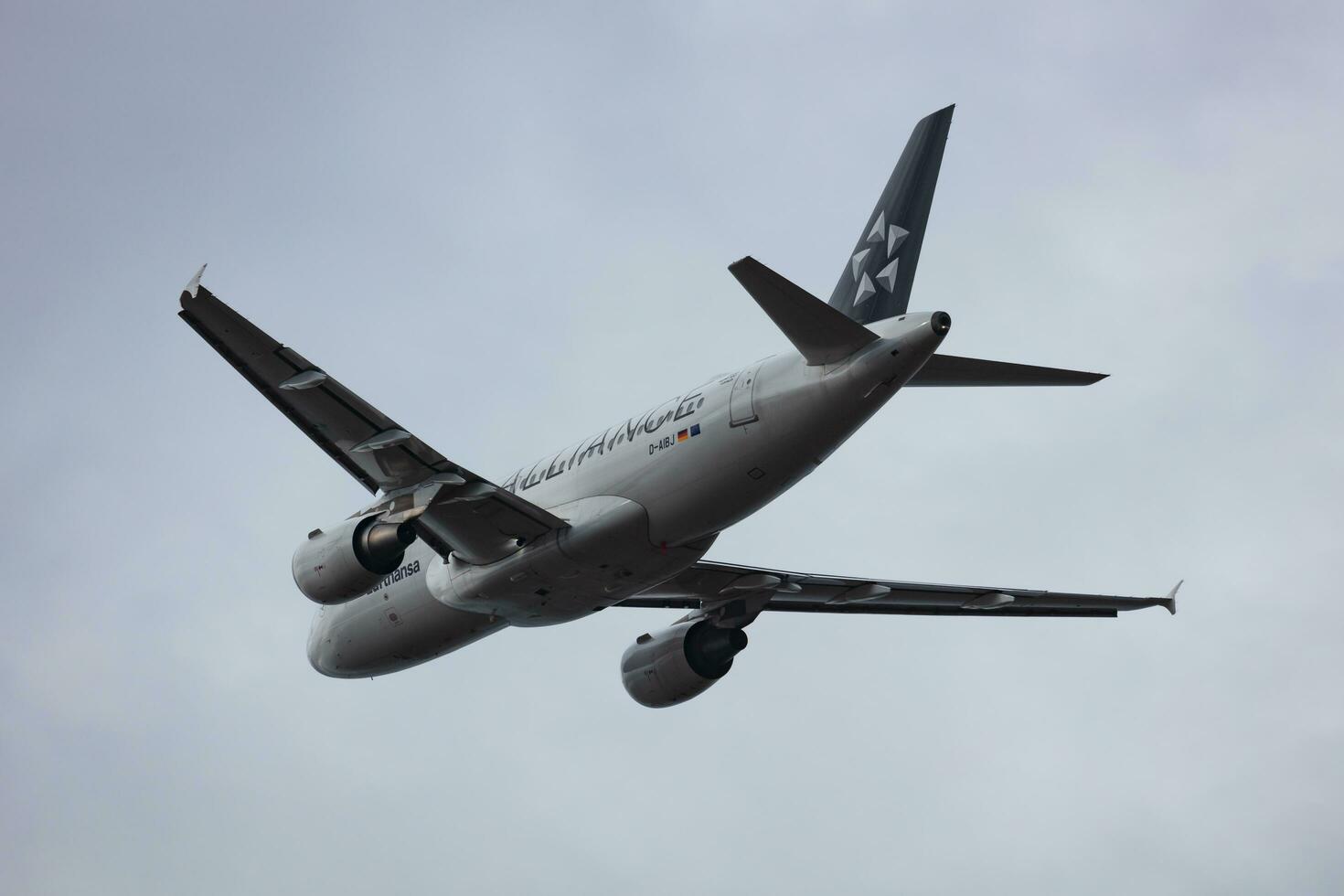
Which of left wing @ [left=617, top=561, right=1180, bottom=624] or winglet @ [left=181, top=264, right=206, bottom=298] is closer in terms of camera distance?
winglet @ [left=181, top=264, right=206, bottom=298]

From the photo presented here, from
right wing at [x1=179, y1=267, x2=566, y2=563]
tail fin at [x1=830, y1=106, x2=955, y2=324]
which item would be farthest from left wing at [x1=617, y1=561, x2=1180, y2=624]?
tail fin at [x1=830, y1=106, x2=955, y2=324]

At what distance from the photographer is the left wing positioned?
30.9m

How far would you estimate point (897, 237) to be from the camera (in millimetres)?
24844

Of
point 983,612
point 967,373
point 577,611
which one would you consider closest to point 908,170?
point 967,373

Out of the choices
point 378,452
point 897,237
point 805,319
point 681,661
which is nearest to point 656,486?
point 805,319

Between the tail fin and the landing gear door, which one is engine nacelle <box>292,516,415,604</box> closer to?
the landing gear door

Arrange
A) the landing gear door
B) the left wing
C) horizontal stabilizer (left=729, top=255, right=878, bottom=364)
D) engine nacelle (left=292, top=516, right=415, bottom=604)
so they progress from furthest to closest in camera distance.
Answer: the left wing → engine nacelle (left=292, top=516, right=415, bottom=604) → the landing gear door → horizontal stabilizer (left=729, top=255, right=878, bottom=364)

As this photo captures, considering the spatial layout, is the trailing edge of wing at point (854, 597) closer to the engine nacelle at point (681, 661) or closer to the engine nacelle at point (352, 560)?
the engine nacelle at point (681, 661)

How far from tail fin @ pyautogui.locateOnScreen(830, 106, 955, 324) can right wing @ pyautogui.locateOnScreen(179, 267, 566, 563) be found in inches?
251

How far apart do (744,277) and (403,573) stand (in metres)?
11.8

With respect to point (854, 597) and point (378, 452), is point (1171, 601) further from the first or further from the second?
point (378, 452)

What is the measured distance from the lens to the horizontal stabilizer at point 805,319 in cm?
2139

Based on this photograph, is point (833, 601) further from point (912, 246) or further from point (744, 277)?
point (744, 277)

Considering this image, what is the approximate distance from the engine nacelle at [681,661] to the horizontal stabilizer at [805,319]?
10.1m
